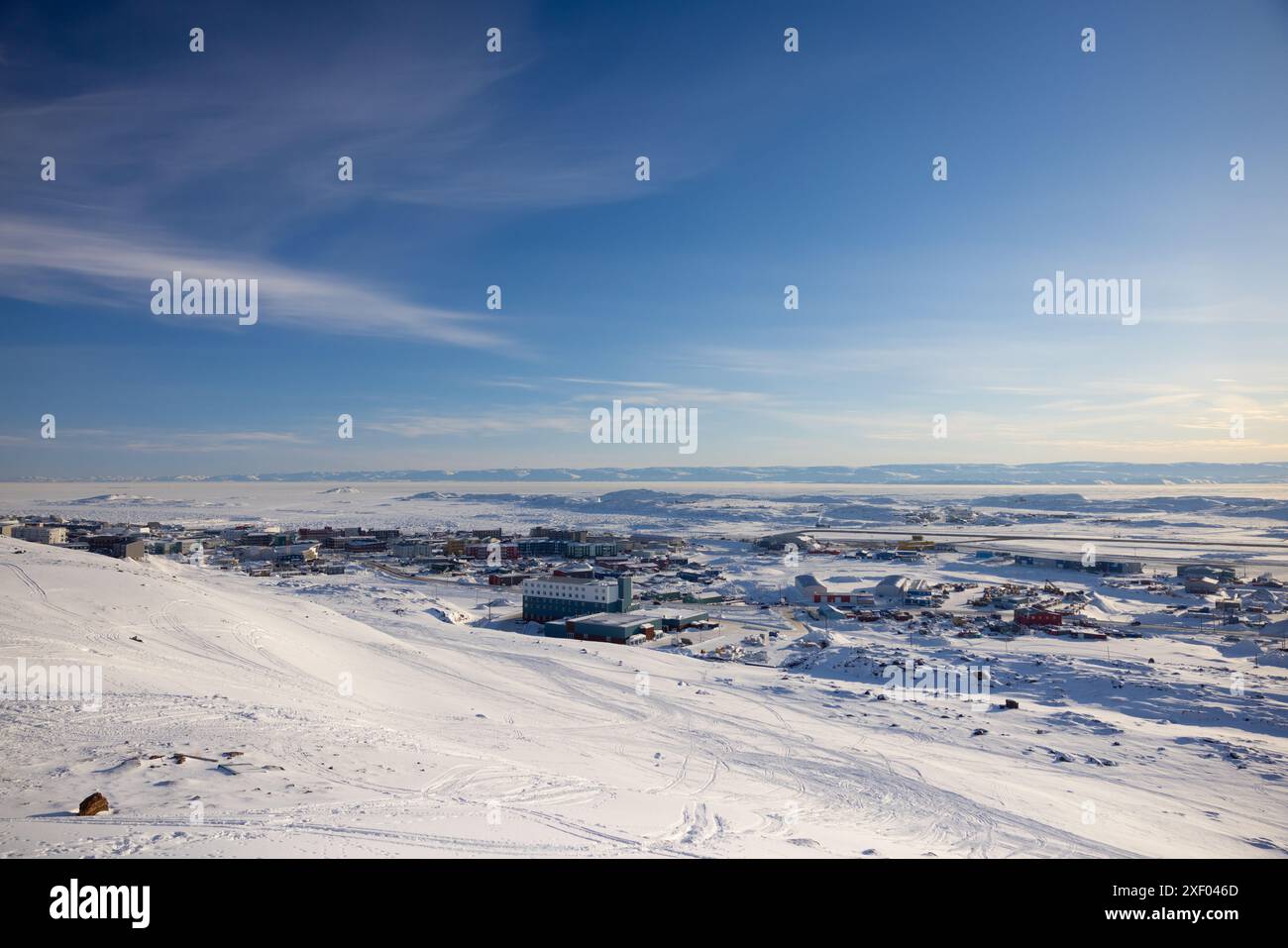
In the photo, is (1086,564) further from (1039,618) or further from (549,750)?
(549,750)

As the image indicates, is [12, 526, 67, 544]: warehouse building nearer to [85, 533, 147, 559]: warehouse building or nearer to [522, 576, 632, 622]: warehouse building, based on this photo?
[85, 533, 147, 559]: warehouse building

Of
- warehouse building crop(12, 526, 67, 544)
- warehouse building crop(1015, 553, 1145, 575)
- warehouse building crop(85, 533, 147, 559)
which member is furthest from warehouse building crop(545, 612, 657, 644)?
warehouse building crop(12, 526, 67, 544)

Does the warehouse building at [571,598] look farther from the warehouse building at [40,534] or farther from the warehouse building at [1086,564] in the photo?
the warehouse building at [40,534]

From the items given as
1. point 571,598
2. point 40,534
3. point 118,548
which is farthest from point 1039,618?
point 40,534

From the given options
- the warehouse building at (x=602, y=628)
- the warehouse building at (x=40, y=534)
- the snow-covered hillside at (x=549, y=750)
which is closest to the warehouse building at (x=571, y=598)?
the warehouse building at (x=602, y=628)
